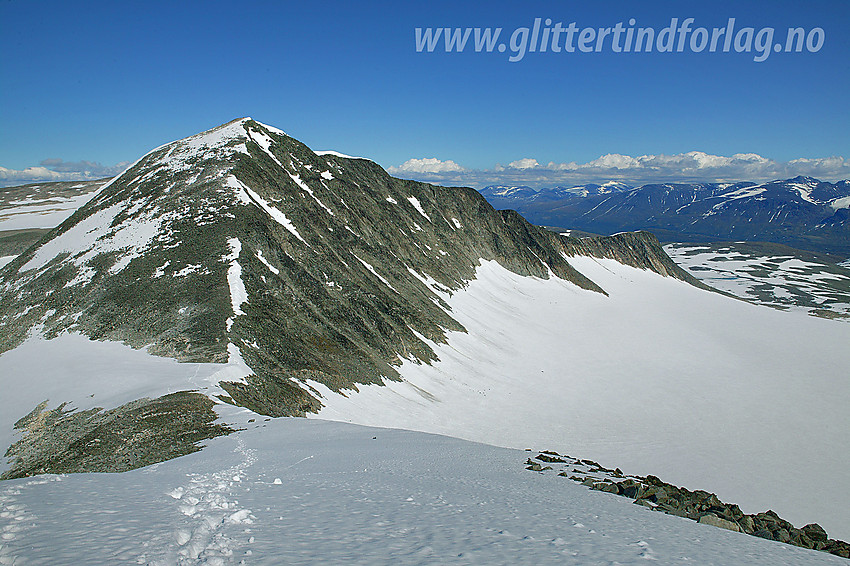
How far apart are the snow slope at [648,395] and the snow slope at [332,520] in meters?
14.7

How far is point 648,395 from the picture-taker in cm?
4359

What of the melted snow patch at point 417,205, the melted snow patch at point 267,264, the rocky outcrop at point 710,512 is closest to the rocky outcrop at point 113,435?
the rocky outcrop at point 710,512

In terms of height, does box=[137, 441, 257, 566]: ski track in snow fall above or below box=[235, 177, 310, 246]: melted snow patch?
below

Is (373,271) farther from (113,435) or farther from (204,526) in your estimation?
(204,526)

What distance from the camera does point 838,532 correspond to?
21641mm

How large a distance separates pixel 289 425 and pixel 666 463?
24.5m

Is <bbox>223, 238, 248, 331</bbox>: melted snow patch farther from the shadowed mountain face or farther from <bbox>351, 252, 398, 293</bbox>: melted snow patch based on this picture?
<bbox>351, 252, 398, 293</bbox>: melted snow patch

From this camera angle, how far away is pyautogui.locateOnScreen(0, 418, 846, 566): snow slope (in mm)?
7234

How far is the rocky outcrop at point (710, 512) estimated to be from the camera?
1123cm

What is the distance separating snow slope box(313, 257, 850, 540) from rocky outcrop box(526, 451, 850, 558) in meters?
12.9

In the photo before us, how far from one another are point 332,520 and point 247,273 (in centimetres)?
2924

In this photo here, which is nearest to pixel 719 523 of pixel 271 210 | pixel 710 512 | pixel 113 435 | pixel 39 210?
pixel 710 512

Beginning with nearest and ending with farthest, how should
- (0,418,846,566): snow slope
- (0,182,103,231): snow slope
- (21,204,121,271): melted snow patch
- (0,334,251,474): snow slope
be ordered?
(0,418,846,566): snow slope < (0,334,251,474): snow slope < (21,204,121,271): melted snow patch < (0,182,103,231): snow slope

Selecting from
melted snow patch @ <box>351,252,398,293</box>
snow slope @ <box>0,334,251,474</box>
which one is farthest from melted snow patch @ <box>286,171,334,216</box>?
snow slope @ <box>0,334,251,474</box>
